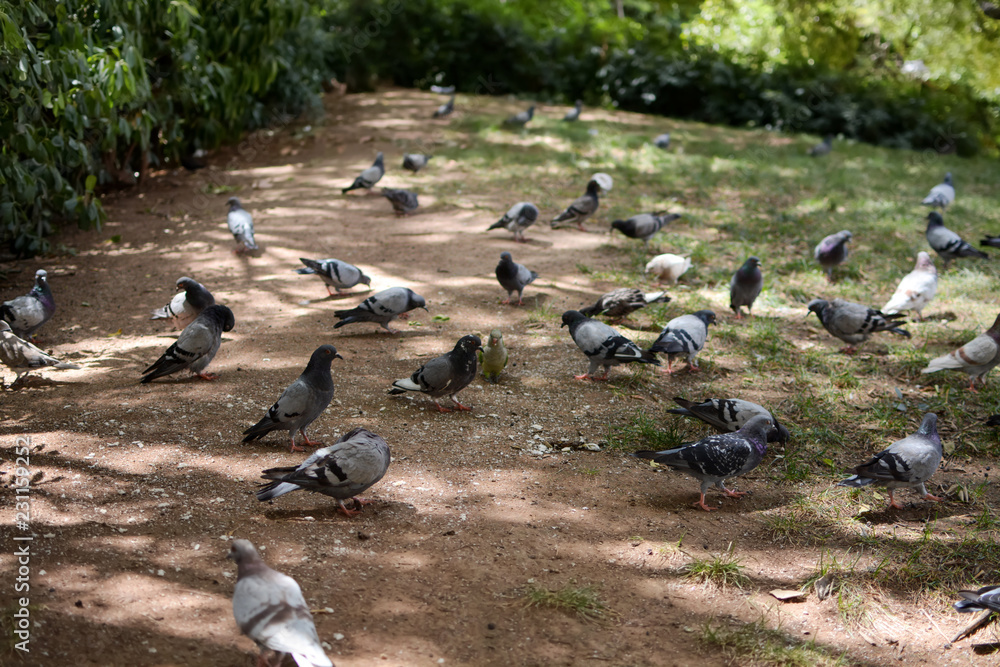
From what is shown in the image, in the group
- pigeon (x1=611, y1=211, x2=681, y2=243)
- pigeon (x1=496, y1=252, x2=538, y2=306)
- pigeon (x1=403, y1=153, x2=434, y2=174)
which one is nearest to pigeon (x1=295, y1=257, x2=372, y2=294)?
pigeon (x1=496, y1=252, x2=538, y2=306)

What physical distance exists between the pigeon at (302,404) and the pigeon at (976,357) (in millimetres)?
4700

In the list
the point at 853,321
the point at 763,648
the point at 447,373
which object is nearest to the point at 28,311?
the point at 447,373

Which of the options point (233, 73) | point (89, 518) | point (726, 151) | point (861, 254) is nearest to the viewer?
point (89, 518)

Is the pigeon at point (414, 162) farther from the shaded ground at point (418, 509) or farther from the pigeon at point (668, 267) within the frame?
the pigeon at point (668, 267)

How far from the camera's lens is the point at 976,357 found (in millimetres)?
5727

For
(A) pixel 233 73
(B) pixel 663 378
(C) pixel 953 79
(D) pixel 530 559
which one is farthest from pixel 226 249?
(C) pixel 953 79

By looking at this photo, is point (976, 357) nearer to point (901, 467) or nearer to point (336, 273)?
point (901, 467)

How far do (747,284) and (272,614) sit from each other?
5.49 metres

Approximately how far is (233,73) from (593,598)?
418 inches

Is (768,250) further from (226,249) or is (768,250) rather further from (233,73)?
(233,73)

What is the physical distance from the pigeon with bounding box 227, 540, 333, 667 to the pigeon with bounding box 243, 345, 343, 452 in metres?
1.52

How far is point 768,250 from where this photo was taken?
30.8ft

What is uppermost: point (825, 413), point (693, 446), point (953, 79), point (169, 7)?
point (169, 7)

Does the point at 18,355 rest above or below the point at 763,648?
above
